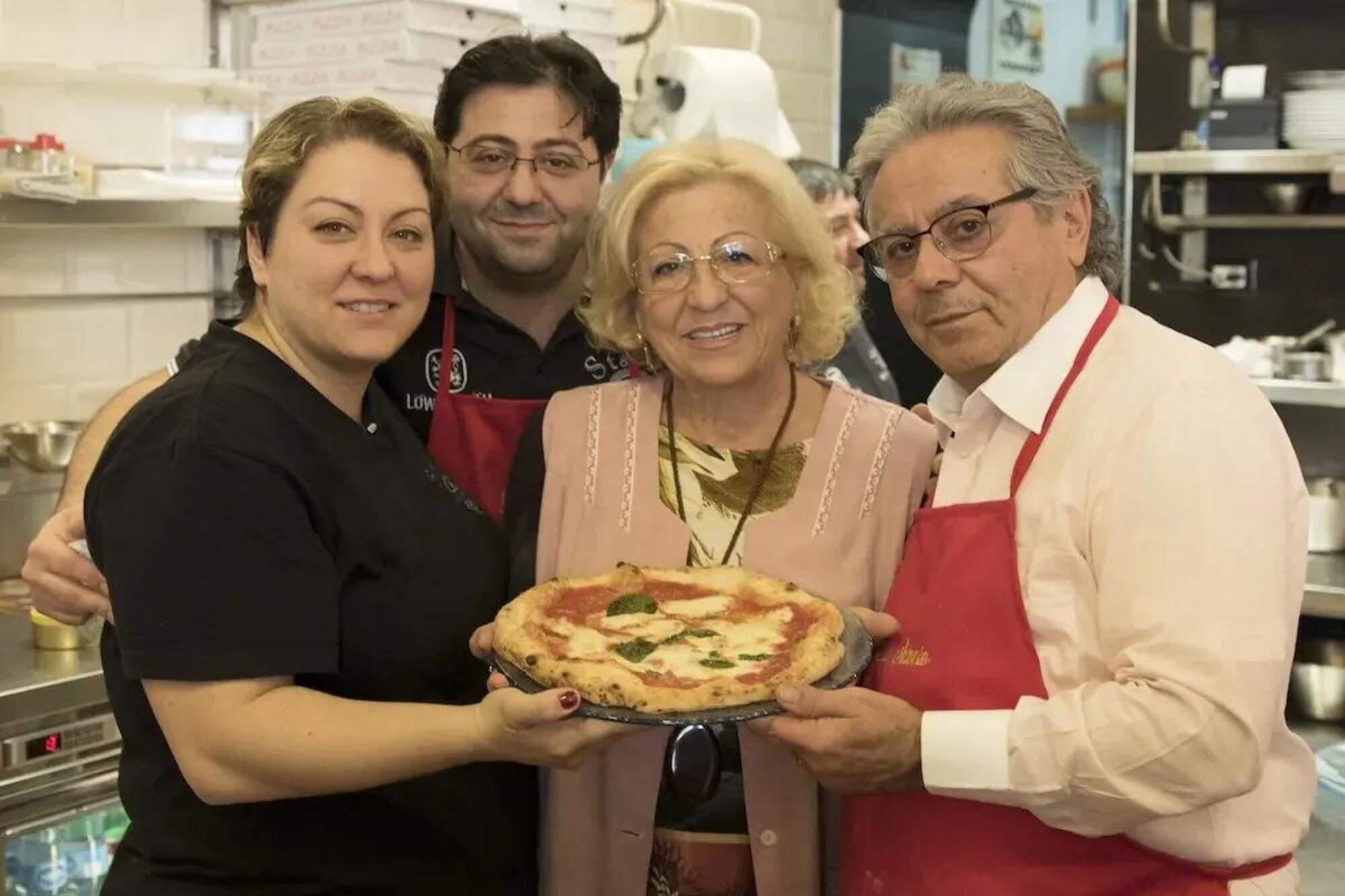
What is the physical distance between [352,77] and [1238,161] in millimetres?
2444

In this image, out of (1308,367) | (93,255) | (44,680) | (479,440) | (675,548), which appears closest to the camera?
(675,548)

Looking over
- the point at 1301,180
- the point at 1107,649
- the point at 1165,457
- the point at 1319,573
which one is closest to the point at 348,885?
the point at 1107,649

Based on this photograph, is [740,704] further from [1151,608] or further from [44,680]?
[44,680]

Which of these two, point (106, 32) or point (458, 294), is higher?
point (106, 32)

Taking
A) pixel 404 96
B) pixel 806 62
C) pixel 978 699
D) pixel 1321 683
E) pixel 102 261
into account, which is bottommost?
pixel 1321 683

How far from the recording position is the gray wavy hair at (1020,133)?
1.62m

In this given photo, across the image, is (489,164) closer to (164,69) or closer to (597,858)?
(597,858)

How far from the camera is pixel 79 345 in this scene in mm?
3217

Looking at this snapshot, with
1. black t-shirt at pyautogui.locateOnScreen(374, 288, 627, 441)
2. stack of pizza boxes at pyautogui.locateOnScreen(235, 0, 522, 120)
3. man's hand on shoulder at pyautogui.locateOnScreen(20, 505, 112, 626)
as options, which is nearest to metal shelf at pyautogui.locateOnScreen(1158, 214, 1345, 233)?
stack of pizza boxes at pyautogui.locateOnScreen(235, 0, 522, 120)

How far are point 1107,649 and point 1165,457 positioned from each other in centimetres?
20

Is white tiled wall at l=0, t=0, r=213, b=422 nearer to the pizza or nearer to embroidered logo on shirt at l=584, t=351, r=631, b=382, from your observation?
embroidered logo on shirt at l=584, t=351, r=631, b=382

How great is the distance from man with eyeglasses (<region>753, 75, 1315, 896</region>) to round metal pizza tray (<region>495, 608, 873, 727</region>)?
31 mm

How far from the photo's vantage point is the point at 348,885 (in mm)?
1663

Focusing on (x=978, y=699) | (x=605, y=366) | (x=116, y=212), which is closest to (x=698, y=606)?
(x=978, y=699)
